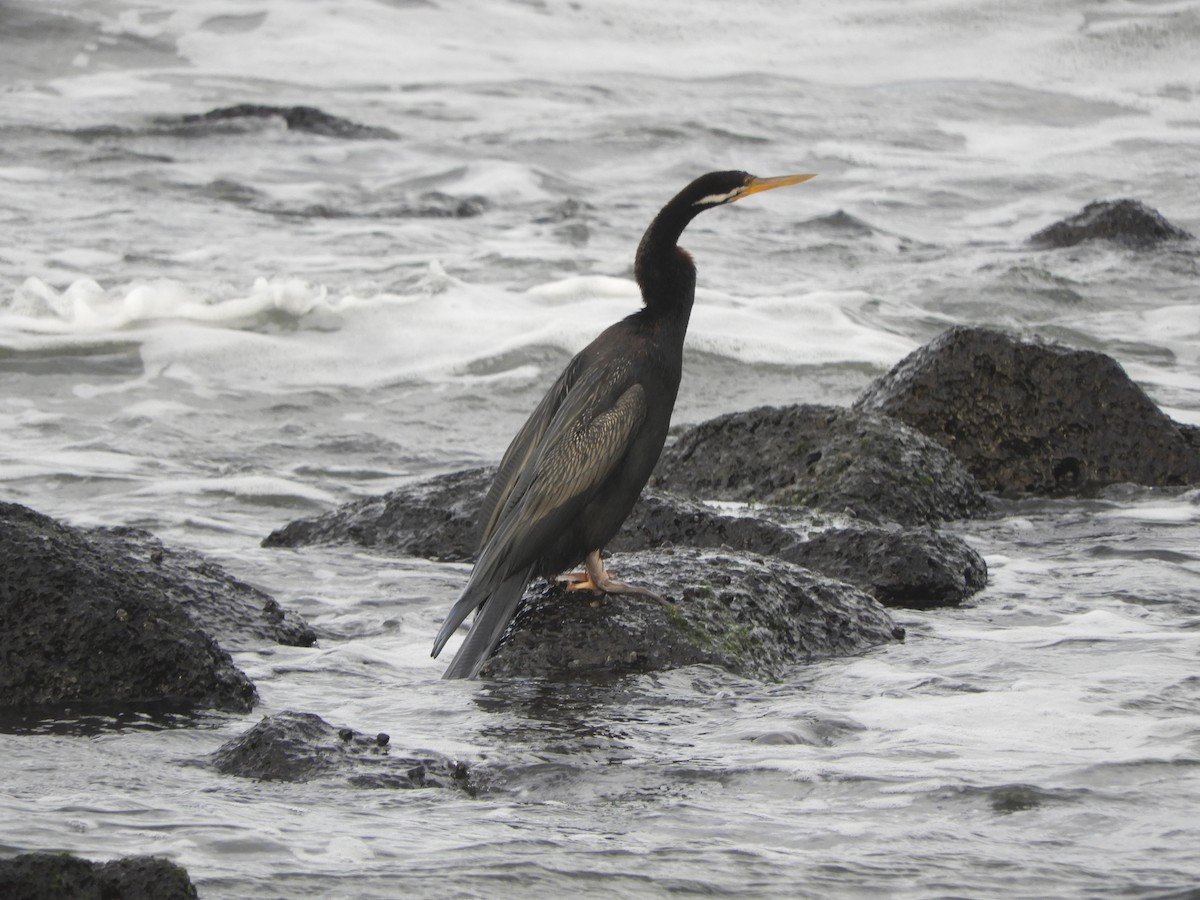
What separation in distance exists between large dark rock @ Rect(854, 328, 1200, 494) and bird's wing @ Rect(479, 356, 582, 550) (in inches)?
123

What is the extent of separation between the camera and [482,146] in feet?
71.7

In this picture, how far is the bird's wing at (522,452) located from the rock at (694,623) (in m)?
0.33

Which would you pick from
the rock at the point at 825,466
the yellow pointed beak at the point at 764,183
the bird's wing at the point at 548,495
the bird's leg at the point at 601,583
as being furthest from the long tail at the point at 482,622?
the rock at the point at 825,466

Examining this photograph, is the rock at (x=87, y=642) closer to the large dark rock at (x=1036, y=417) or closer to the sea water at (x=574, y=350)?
the sea water at (x=574, y=350)

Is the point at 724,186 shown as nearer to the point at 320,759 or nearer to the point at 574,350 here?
the point at 320,759

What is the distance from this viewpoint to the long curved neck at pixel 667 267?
6172 mm

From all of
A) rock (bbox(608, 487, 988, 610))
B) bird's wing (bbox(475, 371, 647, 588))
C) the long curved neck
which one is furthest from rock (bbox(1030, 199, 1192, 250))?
bird's wing (bbox(475, 371, 647, 588))

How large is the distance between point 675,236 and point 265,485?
4.09m

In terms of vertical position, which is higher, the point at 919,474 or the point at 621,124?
the point at 621,124

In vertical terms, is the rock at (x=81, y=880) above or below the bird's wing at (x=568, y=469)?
below

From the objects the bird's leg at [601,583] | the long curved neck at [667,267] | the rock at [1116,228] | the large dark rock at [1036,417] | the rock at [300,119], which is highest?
the rock at [300,119]

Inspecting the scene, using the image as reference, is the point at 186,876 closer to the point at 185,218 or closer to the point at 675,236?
the point at 675,236

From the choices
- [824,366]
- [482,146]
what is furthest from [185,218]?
[824,366]

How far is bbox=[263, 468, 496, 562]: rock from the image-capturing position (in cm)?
768
